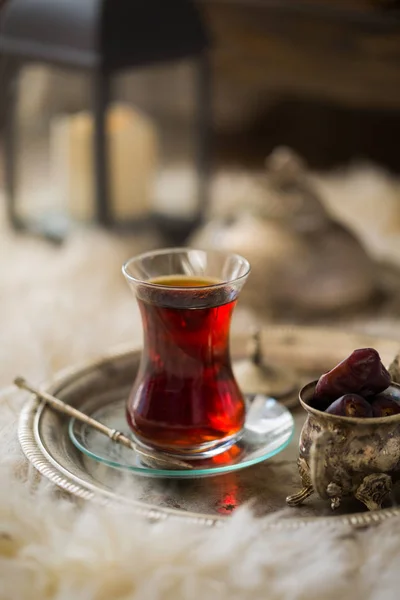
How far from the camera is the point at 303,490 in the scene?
2.42 ft

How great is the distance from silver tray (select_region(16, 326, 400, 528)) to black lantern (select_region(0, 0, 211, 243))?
26.9 inches

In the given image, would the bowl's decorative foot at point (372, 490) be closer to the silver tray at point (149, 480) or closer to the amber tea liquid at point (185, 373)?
the silver tray at point (149, 480)

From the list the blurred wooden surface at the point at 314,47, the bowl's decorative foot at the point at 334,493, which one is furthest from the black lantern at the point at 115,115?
the bowl's decorative foot at the point at 334,493

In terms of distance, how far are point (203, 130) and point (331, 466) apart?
1.12 m

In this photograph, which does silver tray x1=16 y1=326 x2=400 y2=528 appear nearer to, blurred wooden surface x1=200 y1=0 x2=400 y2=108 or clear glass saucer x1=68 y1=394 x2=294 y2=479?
clear glass saucer x1=68 y1=394 x2=294 y2=479

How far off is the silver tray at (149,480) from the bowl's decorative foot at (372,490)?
0.01 metres

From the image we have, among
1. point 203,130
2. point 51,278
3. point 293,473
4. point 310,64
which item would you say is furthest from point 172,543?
point 310,64

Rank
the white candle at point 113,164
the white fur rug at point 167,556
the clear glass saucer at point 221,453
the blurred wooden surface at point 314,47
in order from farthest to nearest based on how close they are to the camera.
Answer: the blurred wooden surface at point 314,47
the white candle at point 113,164
the clear glass saucer at point 221,453
the white fur rug at point 167,556

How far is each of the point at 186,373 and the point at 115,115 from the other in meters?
0.92

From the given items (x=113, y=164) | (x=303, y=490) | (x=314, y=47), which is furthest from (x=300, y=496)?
(x=314, y=47)

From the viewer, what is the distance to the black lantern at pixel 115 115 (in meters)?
1.49

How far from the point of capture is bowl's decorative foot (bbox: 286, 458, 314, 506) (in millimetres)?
736

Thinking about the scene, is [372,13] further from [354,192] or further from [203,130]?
[203,130]

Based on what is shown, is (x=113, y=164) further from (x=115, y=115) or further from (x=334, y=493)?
(x=334, y=493)
